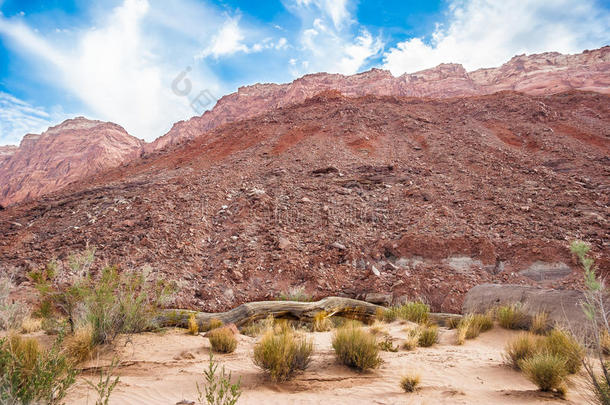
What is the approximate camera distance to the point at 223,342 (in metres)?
5.36

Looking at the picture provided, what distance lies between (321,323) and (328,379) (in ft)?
10.5

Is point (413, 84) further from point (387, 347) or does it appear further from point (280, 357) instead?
point (280, 357)

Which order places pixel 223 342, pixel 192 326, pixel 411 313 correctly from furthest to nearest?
pixel 411 313 → pixel 192 326 → pixel 223 342

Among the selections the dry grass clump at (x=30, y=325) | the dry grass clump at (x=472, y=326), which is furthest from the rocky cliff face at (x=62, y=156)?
the dry grass clump at (x=472, y=326)

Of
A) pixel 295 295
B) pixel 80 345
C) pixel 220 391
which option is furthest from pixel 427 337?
pixel 80 345

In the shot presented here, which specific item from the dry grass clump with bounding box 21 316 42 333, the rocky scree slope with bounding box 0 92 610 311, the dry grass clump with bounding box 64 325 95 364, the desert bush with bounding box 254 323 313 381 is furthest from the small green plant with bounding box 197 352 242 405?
the rocky scree slope with bounding box 0 92 610 311

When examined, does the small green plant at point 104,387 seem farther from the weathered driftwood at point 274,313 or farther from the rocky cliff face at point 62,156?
the rocky cliff face at point 62,156

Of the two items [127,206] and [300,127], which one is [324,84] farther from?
[127,206]

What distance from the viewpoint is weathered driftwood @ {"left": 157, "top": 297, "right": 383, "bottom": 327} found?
696 cm

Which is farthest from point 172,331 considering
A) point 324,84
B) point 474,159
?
point 324,84

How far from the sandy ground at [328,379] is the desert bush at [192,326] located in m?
0.63

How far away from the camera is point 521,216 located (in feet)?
39.0

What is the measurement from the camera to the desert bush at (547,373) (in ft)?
12.0

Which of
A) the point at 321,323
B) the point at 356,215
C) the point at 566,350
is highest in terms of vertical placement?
the point at 356,215
